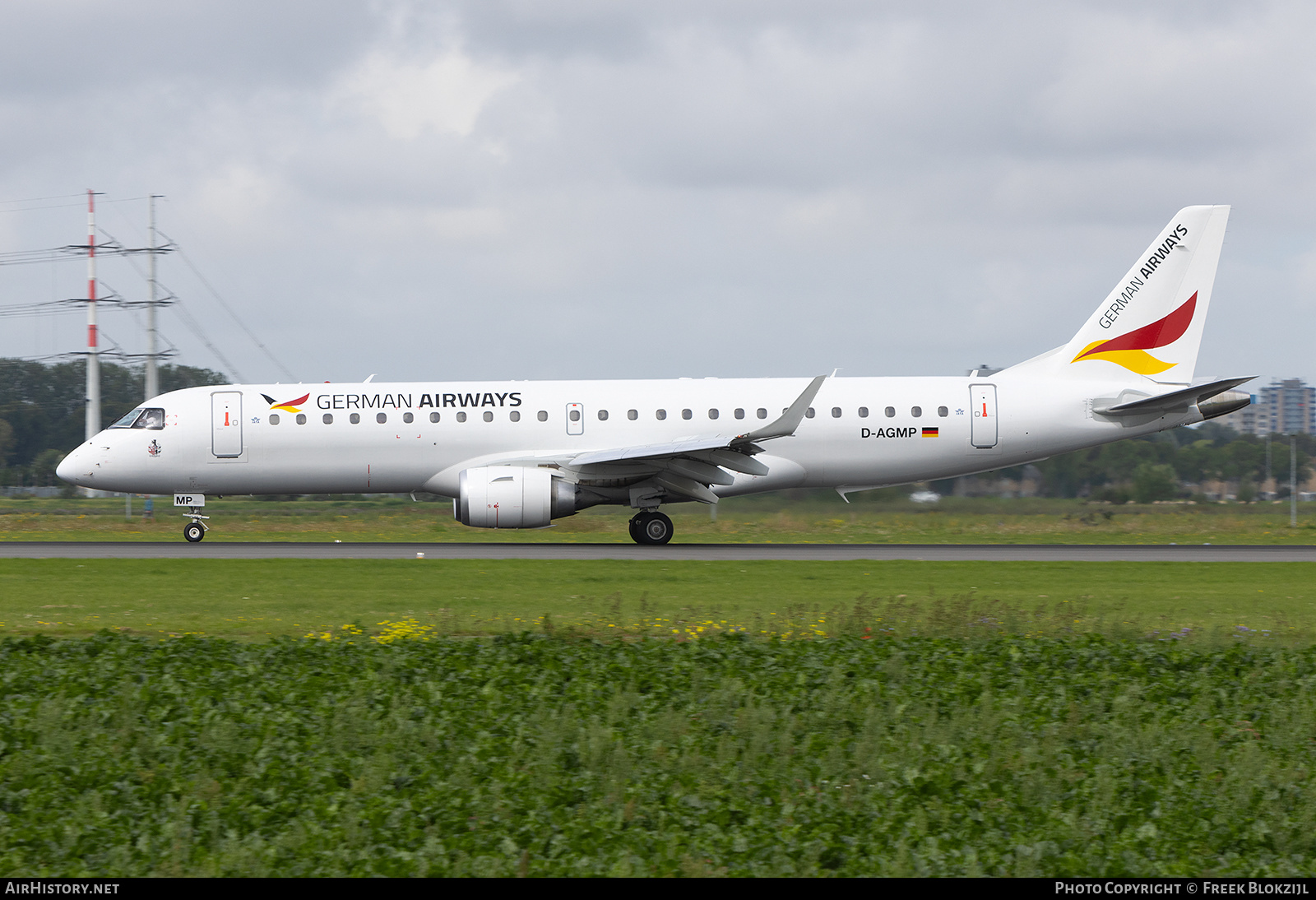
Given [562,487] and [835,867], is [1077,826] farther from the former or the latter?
[562,487]

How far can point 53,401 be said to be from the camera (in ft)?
258

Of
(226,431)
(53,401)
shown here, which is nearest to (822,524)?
(226,431)

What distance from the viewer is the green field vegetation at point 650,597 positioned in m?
14.0

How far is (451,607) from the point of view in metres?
15.7

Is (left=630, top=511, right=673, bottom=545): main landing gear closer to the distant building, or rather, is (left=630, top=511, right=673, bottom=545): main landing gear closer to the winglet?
the winglet

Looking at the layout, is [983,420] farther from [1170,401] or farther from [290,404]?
[290,404]

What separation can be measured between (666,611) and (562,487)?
9872mm

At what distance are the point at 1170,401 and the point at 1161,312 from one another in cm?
286

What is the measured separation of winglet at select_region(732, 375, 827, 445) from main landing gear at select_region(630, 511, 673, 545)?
9.30 feet

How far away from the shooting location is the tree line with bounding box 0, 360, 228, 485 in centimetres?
6717

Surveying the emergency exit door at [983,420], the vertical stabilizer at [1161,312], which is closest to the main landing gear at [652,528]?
the emergency exit door at [983,420]

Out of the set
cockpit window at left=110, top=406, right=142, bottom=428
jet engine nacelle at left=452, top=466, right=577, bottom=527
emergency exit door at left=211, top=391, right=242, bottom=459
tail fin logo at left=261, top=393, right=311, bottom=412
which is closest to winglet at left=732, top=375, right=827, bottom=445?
jet engine nacelle at left=452, top=466, right=577, bottom=527

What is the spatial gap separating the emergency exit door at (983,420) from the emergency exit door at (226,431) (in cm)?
1612
